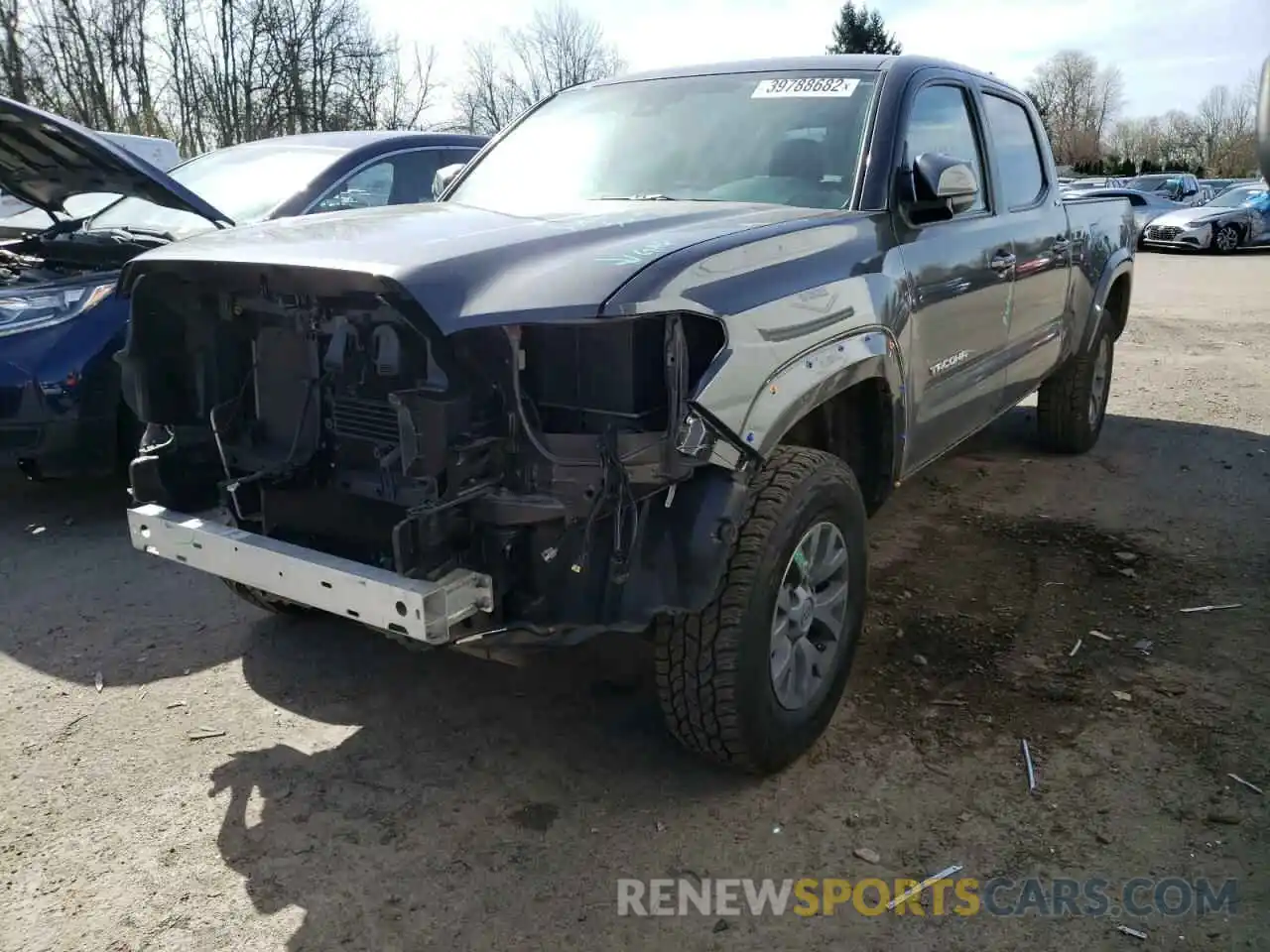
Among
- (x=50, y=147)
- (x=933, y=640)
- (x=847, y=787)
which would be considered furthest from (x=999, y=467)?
(x=50, y=147)

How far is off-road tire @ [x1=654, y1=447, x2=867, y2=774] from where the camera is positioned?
2.60 meters

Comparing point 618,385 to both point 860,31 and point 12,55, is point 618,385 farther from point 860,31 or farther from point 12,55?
point 860,31

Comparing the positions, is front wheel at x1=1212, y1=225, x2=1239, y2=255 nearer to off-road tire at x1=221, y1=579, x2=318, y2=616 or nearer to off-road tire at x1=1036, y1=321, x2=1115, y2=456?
off-road tire at x1=1036, y1=321, x2=1115, y2=456

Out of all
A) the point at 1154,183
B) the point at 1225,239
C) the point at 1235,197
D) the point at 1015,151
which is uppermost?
the point at 1154,183

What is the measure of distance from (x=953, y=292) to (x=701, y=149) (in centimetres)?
103

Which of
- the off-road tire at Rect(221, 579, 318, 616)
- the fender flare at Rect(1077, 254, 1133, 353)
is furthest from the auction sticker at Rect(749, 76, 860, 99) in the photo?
the fender flare at Rect(1077, 254, 1133, 353)

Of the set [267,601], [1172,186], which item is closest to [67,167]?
[267,601]

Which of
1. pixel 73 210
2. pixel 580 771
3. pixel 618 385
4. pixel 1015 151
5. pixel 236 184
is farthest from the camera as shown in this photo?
pixel 73 210

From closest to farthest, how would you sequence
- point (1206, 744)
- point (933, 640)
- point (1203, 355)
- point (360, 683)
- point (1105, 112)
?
1. point (1206, 744)
2. point (360, 683)
3. point (933, 640)
4. point (1203, 355)
5. point (1105, 112)

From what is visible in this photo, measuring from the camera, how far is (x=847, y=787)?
288 cm

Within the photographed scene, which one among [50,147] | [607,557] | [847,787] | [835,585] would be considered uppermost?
[50,147]

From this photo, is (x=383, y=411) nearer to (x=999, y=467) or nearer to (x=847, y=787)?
(x=847, y=787)

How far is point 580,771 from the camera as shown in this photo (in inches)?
117

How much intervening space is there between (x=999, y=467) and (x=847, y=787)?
363 cm
